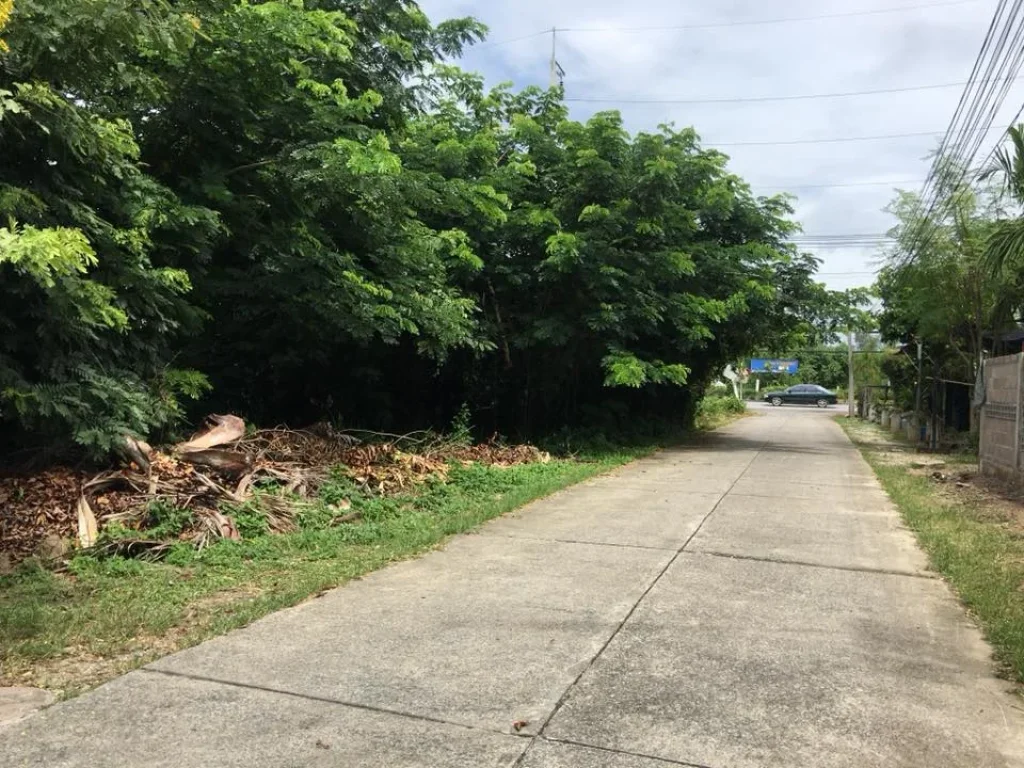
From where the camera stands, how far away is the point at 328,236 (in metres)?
11.3

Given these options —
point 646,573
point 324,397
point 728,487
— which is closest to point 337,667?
point 646,573

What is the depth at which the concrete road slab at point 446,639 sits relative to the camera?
14.1 ft

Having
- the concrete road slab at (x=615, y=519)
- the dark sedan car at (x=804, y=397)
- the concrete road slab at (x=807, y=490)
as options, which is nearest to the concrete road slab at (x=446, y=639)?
the concrete road slab at (x=615, y=519)

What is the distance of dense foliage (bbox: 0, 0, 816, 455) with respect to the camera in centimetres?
722

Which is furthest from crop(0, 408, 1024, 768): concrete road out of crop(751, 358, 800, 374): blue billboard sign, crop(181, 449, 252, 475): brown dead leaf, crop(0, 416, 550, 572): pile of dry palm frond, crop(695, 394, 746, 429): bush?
crop(751, 358, 800, 374): blue billboard sign

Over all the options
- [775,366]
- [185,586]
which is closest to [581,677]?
[185,586]

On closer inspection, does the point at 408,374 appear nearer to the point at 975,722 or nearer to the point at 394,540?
the point at 394,540

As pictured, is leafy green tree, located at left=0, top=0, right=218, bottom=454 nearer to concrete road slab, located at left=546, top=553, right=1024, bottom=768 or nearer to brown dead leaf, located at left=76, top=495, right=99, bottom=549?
brown dead leaf, located at left=76, top=495, right=99, bottom=549

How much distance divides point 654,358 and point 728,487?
5.71 m

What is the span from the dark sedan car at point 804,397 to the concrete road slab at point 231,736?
62.1m

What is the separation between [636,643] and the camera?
515 cm

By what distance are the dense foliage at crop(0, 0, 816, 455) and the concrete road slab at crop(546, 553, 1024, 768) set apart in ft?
16.3

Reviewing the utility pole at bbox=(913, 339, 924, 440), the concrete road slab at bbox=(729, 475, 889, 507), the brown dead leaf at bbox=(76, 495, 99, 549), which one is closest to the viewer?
the brown dead leaf at bbox=(76, 495, 99, 549)

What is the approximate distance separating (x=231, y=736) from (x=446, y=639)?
5.39 feet
